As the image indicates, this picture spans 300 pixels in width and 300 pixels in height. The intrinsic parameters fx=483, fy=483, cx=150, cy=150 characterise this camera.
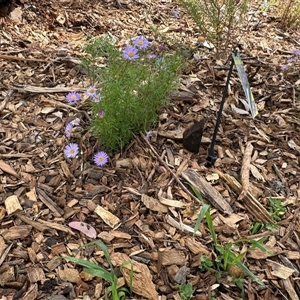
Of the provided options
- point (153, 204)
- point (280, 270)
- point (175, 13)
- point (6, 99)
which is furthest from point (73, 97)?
Answer: point (175, 13)

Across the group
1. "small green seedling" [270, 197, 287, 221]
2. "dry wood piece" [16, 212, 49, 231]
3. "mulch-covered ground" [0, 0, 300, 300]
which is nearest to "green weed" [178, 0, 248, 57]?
"mulch-covered ground" [0, 0, 300, 300]

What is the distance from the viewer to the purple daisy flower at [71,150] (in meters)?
2.18

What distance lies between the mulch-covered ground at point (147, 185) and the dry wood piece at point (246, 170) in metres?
0.01

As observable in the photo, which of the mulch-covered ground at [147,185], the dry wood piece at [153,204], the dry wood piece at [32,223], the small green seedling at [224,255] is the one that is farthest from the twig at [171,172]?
the dry wood piece at [32,223]

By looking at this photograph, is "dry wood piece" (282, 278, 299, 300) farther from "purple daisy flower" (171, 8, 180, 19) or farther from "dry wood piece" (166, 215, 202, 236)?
"purple daisy flower" (171, 8, 180, 19)

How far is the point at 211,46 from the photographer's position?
3.20m

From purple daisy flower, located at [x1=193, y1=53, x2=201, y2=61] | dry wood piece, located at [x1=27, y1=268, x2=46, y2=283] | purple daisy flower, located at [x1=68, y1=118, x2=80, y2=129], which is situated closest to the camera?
dry wood piece, located at [x1=27, y1=268, x2=46, y2=283]

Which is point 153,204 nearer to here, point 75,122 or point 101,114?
point 101,114

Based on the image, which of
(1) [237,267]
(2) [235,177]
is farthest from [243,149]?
(1) [237,267]

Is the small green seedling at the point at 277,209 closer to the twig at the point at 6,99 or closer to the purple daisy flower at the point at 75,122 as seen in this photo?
the purple daisy flower at the point at 75,122

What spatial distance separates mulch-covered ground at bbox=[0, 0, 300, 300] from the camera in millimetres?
1771

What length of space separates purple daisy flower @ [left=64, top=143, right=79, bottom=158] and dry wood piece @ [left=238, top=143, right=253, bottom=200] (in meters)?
0.75

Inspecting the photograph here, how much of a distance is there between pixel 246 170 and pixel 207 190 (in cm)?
24

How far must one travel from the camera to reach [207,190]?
2062mm
